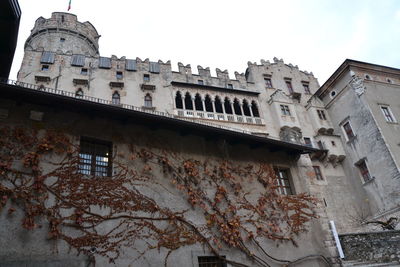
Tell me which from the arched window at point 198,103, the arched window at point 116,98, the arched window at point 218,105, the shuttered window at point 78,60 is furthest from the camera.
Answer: the arched window at point 218,105

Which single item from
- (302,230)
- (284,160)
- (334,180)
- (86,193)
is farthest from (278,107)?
(86,193)

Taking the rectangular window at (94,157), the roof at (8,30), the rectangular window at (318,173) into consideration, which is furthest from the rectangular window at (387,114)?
the roof at (8,30)

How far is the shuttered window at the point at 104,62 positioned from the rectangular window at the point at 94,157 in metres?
21.9

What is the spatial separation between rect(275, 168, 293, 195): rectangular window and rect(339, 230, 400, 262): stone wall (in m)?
2.56

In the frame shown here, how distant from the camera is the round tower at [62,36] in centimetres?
3353

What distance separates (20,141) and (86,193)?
86.6 inches

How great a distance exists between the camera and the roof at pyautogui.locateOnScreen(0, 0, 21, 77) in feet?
29.4

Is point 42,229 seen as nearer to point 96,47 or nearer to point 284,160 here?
point 284,160

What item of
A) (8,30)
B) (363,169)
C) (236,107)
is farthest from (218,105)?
Result: (8,30)

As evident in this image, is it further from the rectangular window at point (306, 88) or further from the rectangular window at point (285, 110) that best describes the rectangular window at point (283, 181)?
the rectangular window at point (306, 88)

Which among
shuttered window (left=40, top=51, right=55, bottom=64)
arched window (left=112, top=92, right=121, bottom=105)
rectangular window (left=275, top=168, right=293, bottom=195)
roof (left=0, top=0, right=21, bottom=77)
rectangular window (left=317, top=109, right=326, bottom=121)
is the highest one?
shuttered window (left=40, top=51, right=55, bottom=64)

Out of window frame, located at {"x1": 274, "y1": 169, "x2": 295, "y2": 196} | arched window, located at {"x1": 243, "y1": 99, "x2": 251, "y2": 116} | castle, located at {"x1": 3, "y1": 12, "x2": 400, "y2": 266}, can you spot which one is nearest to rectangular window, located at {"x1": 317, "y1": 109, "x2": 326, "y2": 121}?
castle, located at {"x1": 3, "y1": 12, "x2": 400, "y2": 266}

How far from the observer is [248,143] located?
1219 centimetres

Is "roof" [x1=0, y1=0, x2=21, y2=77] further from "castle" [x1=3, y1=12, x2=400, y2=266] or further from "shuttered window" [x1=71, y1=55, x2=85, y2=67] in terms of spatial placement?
"shuttered window" [x1=71, y1=55, x2=85, y2=67]
